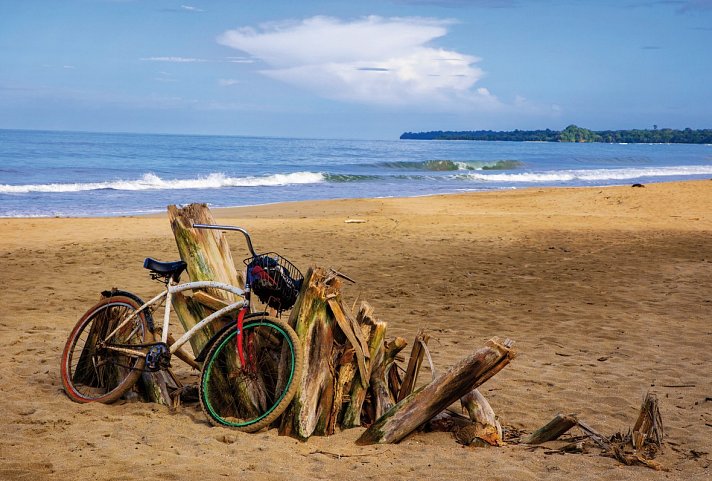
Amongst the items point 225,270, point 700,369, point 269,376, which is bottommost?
point 700,369

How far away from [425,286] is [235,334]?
6116 mm

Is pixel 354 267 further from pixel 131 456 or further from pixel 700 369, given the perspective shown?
pixel 131 456

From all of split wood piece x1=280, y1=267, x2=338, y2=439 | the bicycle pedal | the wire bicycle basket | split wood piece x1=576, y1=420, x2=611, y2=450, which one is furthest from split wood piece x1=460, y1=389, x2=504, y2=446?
the bicycle pedal

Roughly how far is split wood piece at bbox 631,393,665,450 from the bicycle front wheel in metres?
2.53

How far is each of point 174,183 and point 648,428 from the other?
118ft

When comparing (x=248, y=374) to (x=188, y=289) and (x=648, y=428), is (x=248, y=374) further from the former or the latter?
(x=648, y=428)

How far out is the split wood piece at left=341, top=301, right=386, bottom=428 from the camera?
546 centimetres

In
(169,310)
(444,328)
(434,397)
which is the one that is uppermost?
(169,310)

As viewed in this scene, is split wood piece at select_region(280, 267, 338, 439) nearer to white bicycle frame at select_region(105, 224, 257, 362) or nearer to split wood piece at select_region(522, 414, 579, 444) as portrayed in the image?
white bicycle frame at select_region(105, 224, 257, 362)

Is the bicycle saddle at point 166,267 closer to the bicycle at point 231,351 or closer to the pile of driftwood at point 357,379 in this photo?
the bicycle at point 231,351

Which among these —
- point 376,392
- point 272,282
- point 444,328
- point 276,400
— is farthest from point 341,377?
point 444,328

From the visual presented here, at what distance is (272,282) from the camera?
17.7ft

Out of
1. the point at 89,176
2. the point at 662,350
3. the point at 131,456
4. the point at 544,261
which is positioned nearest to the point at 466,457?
the point at 131,456

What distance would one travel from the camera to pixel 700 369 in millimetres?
7121
